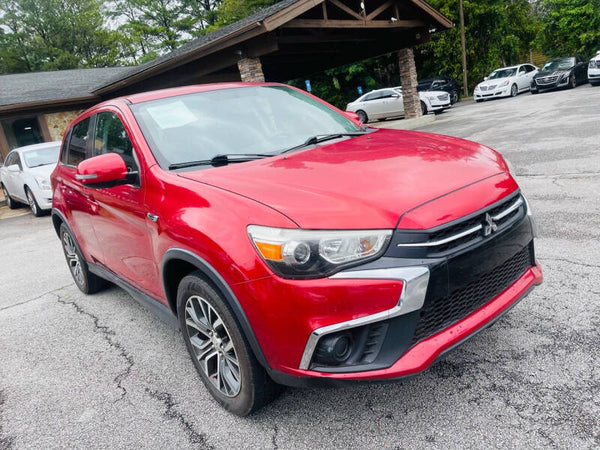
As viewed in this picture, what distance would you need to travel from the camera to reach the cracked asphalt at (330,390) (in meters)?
2.14

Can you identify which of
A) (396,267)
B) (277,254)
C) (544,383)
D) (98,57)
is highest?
(98,57)

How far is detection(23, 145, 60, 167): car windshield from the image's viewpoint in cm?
1047

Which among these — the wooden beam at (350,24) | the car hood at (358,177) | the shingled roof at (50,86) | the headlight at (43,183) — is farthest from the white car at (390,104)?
the car hood at (358,177)

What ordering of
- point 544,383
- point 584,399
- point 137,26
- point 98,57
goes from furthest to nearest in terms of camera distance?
point 98,57
point 137,26
point 544,383
point 584,399

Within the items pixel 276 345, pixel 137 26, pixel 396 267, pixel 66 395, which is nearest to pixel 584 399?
pixel 396 267

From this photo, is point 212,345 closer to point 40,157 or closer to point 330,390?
point 330,390

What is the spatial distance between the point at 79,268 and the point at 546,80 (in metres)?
22.6

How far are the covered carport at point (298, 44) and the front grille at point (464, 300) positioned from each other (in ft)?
32.7

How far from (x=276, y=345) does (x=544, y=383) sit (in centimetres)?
138

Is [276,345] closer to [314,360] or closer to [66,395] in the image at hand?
[314,360]

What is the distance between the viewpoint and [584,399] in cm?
217

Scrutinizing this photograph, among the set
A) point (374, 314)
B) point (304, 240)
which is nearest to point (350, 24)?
point (304, 240)

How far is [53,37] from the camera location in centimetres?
4338

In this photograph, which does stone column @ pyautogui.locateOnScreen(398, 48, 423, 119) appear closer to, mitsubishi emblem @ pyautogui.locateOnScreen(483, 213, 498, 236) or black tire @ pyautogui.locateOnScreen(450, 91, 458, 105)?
black tire @ pyautogui.locateOnScreen(450, 91, 458, 105)
